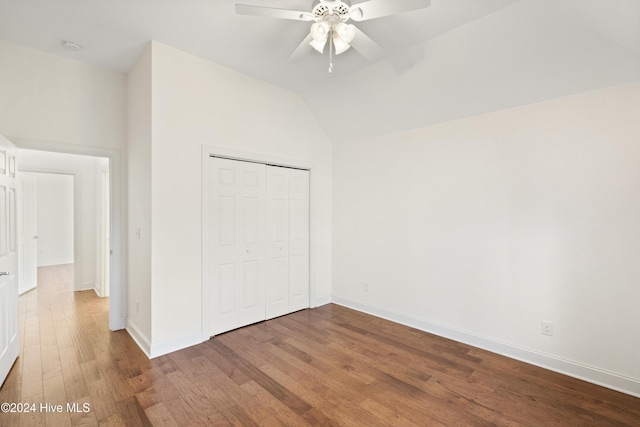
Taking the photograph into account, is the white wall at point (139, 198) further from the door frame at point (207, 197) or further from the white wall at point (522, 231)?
the white wall at point (522, 231)

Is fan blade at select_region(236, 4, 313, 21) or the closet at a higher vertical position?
fan blade at select_region(236, 4, 313, 21)

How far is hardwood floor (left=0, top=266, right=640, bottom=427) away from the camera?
1919 mm

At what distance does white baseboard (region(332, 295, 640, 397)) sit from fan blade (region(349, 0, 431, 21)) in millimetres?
3091

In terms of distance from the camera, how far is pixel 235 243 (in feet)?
11.0

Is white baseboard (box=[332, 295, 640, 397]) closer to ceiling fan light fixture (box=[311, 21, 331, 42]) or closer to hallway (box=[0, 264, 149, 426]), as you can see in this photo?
hallway (box=[0, 264, 149, 426])

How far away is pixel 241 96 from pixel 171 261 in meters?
2.04

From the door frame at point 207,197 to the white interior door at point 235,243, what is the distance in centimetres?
6

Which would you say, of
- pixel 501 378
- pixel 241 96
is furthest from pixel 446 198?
pixel 241 96

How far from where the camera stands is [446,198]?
10.7ft

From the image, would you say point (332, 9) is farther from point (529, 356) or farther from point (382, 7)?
point (529, 356)

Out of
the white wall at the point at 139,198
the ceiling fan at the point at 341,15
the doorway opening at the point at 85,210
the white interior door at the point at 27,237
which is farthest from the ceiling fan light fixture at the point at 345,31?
the white interior door at the point at 27,237

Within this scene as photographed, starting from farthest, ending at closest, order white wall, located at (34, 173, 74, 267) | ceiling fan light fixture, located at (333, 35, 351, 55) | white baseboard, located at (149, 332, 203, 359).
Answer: white wall, located at (34, 173, 74, 267) → white baseboard, located at (149, 332, 203, 359) → ceiling fan light fixture, located at (333, 35, 351, 55)

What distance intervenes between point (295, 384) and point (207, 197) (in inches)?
80.3

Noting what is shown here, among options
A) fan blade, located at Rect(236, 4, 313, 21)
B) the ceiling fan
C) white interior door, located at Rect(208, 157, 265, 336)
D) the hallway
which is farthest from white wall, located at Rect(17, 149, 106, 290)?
the ceiling fan
